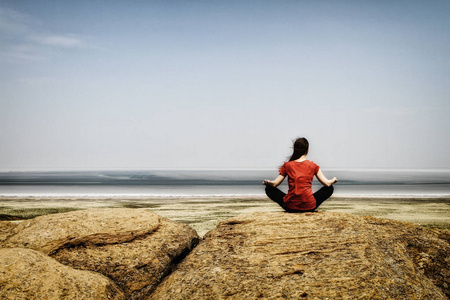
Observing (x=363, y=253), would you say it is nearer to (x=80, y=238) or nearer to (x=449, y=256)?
(x=449, y=256)

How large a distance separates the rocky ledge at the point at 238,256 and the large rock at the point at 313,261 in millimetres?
18

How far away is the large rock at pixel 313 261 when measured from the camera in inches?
216

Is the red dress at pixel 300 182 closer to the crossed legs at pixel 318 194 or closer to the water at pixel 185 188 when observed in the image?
the crossed legs at pixel 318 194

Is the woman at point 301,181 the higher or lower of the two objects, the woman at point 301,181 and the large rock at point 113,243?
the higher

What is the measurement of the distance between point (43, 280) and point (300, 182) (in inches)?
195

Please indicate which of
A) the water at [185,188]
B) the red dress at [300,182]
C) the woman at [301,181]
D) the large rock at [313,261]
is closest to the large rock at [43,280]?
the large rock at [313,261]

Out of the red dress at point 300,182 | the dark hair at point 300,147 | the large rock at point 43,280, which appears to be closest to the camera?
the large rock at point 43,280

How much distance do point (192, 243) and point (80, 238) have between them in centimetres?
234

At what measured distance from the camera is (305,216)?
7.25 meters

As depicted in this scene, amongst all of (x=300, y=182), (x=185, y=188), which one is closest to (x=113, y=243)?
(x=300, y=182)

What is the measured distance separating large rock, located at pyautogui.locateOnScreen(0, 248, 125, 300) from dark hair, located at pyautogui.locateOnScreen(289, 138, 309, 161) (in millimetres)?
4405

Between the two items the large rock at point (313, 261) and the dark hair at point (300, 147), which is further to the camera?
the dark hair at point (300, 147)

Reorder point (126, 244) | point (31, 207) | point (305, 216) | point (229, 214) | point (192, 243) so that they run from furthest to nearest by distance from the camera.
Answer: point (31, 207) → point (229, 214) → point (192, 243) → point (305, 216) → point (126, 244)

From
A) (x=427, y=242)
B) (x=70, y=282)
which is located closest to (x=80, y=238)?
(x=70, y=282)
